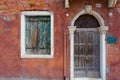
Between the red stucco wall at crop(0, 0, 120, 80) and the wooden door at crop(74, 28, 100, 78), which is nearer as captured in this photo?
the red stucco wall at crop(0, 0, 120, 80)

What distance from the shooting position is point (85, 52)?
12.9 metres

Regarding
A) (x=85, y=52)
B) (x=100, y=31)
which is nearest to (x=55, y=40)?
(x=85, y=52)

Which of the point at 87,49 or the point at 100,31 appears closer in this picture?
the point at 100,31

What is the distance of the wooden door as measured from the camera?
42.4 ft

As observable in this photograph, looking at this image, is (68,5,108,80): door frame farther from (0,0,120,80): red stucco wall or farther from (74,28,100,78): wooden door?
(74,28,100,78): wooden door

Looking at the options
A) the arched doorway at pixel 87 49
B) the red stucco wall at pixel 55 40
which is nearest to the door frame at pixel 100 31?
the red stucco wall at pixel 55 40

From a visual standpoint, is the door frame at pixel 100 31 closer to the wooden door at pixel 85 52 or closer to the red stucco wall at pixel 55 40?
the red stucco wall at pixel 55 40

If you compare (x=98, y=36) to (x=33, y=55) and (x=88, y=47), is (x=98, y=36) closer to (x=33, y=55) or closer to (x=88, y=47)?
(x=88, y=47)

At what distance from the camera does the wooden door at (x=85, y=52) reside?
12.9m

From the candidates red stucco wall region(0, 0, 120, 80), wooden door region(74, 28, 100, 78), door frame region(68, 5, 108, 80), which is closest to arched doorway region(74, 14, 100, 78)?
wooden door region(74, 28, 100, 78)

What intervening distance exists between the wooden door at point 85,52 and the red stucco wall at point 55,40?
523mm

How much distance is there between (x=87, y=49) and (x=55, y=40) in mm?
1348

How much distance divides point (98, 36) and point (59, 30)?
1595 millimetres

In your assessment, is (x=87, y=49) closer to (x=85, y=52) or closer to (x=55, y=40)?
(x=85, y=52)
